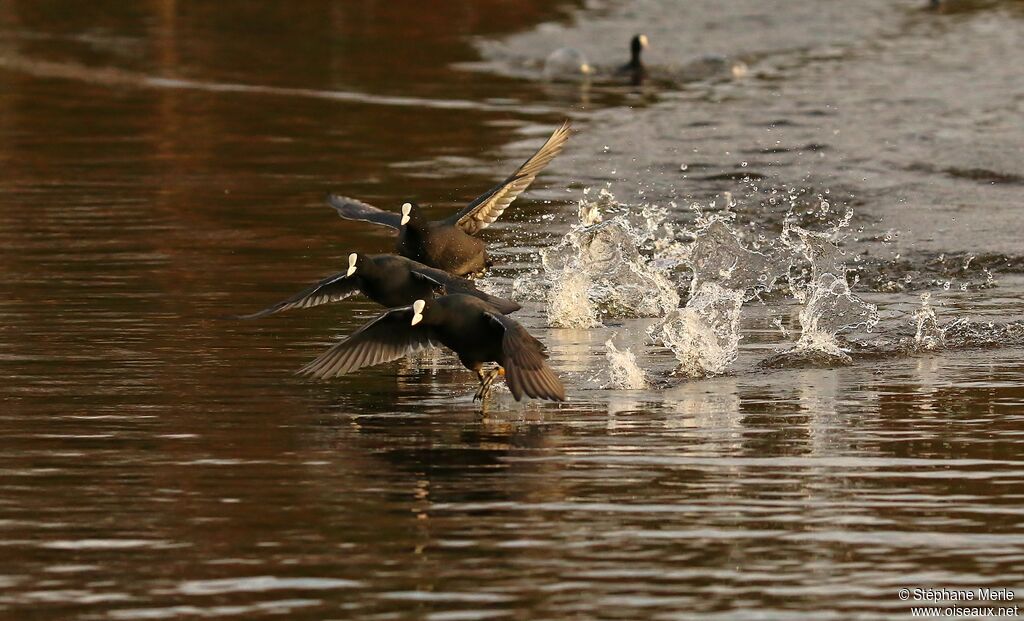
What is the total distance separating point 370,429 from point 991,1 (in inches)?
1381

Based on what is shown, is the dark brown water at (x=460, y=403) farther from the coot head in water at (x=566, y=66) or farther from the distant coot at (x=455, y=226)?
the coot head in water at (x=566, y=66)

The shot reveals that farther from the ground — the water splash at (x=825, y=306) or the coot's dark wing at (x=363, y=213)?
the coot's dark wing at (x=363, y=213)

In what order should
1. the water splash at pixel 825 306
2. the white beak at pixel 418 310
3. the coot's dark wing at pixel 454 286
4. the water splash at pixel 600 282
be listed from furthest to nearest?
1. the water splash at pixel 600 282
2. the water splash at pixel 825 306
3. the coot's dark wing at pixel 454 286
4. the white beak at pixel 418 310

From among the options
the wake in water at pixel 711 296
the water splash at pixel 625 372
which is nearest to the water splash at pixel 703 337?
the wake in water at pixel 711 296

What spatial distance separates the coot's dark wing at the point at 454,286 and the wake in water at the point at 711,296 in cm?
62

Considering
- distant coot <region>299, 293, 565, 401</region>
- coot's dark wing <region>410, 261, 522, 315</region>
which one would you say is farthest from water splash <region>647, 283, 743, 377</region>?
distant coot <region>299, 293, 565, 401</region>

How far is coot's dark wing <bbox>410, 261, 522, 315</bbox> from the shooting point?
10102 mm

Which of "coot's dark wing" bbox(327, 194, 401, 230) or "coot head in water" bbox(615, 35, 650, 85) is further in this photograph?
"coot head in water" bbox(615, 35, 650, 85)

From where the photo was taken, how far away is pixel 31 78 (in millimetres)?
27094

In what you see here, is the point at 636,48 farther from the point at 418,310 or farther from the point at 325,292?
the point at 418,310

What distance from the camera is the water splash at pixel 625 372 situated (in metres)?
10.1

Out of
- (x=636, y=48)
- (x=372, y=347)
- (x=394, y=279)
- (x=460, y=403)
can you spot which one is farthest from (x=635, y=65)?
(x=460, y=403)

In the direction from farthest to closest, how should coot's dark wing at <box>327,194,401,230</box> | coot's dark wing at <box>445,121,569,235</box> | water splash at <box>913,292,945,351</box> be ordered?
coot's dark wing at <box>327,194,401,230</box>, coot's dark wing at <box>445,121,569,235</box>, water splash at <box>913,292,945,351</box>

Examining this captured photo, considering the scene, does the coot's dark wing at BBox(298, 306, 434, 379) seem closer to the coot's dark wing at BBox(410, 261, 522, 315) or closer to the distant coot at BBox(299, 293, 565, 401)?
the distant coot at BBox(299, 293, 565, 401)
